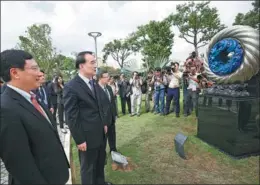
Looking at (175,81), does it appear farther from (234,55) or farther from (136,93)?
(234,55)

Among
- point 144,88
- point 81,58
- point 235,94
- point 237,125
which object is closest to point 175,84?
point 144,88

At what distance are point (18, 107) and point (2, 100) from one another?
123mm

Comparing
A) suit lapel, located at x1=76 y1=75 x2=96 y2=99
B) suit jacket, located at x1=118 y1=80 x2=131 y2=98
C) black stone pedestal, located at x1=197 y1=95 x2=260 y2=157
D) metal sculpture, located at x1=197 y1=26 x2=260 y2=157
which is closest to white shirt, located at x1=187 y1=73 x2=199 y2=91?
metal sculpture, located at x1=197 y1=26 x2=260 y2=157

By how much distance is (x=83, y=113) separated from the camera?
2854mm

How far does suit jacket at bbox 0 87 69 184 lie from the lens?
145 centimetres

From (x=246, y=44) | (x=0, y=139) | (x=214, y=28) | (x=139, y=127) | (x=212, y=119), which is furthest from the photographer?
(x=214, y=28)

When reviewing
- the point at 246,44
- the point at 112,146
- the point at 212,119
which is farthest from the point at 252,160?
the point at 112,146

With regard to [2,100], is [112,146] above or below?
below

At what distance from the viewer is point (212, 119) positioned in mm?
5148

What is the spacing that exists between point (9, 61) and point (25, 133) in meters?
0.55

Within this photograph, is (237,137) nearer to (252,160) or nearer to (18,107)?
(252,160)

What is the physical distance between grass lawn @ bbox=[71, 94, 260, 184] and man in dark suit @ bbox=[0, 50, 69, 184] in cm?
229

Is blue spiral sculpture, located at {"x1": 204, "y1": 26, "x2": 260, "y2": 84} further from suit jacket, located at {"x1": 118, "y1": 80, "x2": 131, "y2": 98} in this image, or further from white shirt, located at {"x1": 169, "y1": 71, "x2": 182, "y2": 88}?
suit jacket, located at {"x1": 118, "y1": 80, "x2": 131, "y2": 98}

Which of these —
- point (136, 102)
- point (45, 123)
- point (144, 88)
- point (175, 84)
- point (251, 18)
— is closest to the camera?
point (45, 123)
